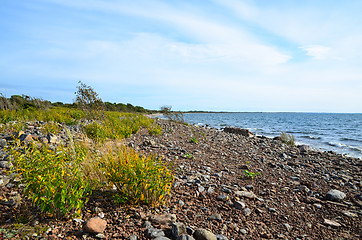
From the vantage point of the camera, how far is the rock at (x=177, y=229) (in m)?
3.08

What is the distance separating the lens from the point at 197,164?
22.7 ft

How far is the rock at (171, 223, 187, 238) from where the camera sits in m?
3.08

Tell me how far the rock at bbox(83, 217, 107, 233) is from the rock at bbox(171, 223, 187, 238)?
101 cm

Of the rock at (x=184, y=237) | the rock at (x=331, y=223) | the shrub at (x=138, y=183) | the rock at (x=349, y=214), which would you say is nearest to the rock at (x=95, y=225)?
the shrub at (x=138, y=183)

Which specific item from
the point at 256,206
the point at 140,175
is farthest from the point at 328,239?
the point at 140,175

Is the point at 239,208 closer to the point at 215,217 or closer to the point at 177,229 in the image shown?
the point at 215,217

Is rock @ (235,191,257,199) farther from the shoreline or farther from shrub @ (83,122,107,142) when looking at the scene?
shrub @ (83,122,107,142)

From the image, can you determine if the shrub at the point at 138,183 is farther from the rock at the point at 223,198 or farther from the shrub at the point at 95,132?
the shrub at the point at 95,132

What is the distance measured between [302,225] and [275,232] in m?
0.78

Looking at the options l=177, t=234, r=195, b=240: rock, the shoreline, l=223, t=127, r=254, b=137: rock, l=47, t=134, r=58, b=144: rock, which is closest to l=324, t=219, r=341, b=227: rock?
the shoreline

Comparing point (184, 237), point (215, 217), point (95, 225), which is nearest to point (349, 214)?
point (215, 217)

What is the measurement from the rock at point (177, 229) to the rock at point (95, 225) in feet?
3.31

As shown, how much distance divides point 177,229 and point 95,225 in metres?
1.18

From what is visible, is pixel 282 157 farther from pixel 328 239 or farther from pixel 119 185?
pixel 119 185
